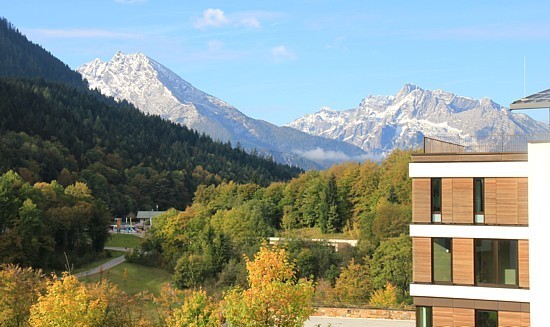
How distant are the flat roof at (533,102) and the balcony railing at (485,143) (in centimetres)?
98

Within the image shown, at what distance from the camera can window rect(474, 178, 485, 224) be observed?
22.6m

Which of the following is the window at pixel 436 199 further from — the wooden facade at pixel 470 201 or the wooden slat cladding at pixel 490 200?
the wooden slat cladding at pixel 490 200

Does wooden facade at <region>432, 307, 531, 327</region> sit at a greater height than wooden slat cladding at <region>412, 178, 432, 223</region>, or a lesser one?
lesser

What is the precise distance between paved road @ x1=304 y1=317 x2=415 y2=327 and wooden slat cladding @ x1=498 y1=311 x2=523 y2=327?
39.8 ft

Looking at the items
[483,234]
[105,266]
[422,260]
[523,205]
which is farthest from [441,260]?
[105,266]

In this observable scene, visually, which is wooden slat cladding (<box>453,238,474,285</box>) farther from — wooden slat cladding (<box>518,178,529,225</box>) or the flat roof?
the flat roof

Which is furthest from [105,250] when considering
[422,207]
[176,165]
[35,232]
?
[176,165]

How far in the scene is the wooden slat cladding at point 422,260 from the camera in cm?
2291

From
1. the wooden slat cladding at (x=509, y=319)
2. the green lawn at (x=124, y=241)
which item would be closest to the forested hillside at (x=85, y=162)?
the green lawn at (x=124, y=241)

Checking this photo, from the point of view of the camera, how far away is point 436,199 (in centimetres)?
2338

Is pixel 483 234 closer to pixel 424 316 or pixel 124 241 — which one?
pixel 424 316

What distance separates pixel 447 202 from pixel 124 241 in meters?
91.3

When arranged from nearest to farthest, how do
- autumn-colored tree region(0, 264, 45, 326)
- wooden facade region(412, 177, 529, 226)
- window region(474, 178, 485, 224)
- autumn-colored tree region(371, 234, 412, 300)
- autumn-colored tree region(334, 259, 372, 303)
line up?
wooden facade region(412, 177, 529, 226)
window region(474, 178, 485, 224)
autumn-colored tree region(0, 264, 45, 326)
autumn-colored tree region(334, 259, 372, 303)
autumn-colored tree region(371, 234, 412, 300)

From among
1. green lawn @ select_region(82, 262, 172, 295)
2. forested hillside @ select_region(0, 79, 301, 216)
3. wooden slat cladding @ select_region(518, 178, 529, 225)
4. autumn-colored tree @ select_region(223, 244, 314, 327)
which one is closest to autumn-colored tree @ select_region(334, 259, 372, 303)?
green lawn @ select_region(82, 262, 172, 295)
